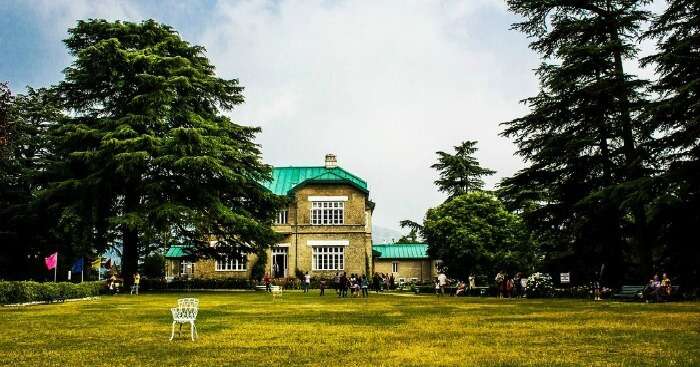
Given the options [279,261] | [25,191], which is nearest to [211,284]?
[279,261]

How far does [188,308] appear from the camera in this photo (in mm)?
12672

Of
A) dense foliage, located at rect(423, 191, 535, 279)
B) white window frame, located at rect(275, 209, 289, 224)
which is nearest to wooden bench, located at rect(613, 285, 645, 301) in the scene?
dense foliage, located at rect(423, 191, 535, 279)

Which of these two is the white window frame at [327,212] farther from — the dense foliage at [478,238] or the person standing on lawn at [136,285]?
the person standing on lawn at [136,285]

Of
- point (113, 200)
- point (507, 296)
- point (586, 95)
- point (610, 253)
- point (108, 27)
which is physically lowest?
point (507, 296)

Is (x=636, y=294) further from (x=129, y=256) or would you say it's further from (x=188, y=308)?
(x=129, y=256)

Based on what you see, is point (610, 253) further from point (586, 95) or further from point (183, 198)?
point (183, 198)

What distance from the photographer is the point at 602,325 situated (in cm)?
1478

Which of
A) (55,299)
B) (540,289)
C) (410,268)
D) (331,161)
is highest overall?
(331,161)

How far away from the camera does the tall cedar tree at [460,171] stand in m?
65.2

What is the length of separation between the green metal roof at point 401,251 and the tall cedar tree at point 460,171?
6.91 m

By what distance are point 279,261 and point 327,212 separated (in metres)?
6.11

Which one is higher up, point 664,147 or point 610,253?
point 664,147

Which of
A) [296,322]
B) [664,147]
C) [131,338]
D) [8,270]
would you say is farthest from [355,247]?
[131,338]

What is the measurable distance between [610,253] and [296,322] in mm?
19997
